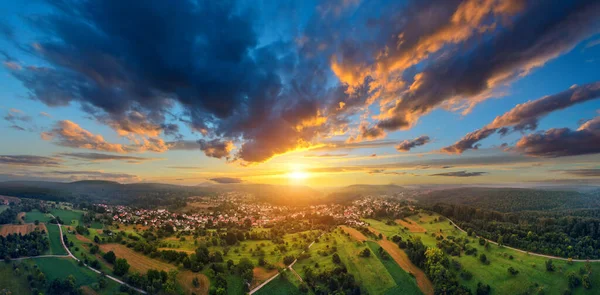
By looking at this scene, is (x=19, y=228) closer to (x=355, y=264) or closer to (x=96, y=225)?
(x=96, y=225)

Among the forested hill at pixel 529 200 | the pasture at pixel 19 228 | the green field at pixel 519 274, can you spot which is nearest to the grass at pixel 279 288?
the green field at pixel 519 274

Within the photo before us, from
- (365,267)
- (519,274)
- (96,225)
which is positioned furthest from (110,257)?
(519,274)

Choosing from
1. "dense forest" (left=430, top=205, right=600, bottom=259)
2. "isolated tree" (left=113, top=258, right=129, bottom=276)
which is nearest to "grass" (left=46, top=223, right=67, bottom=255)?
"isolated tree" (left=113, top=258, right=129, bottom=276)

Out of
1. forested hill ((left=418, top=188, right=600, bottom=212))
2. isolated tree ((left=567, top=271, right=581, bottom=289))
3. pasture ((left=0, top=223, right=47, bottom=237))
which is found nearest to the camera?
isolated tree ((left=567, top=271, right=581, bottom=289))

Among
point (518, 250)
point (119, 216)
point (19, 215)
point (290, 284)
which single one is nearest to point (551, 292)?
point (518, 250)

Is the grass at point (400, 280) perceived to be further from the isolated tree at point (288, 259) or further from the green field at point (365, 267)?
the isolated tree at point (288, 259)

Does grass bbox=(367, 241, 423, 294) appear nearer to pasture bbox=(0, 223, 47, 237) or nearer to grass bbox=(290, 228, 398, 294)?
grass bbox=(290, 228, 398, 294)
